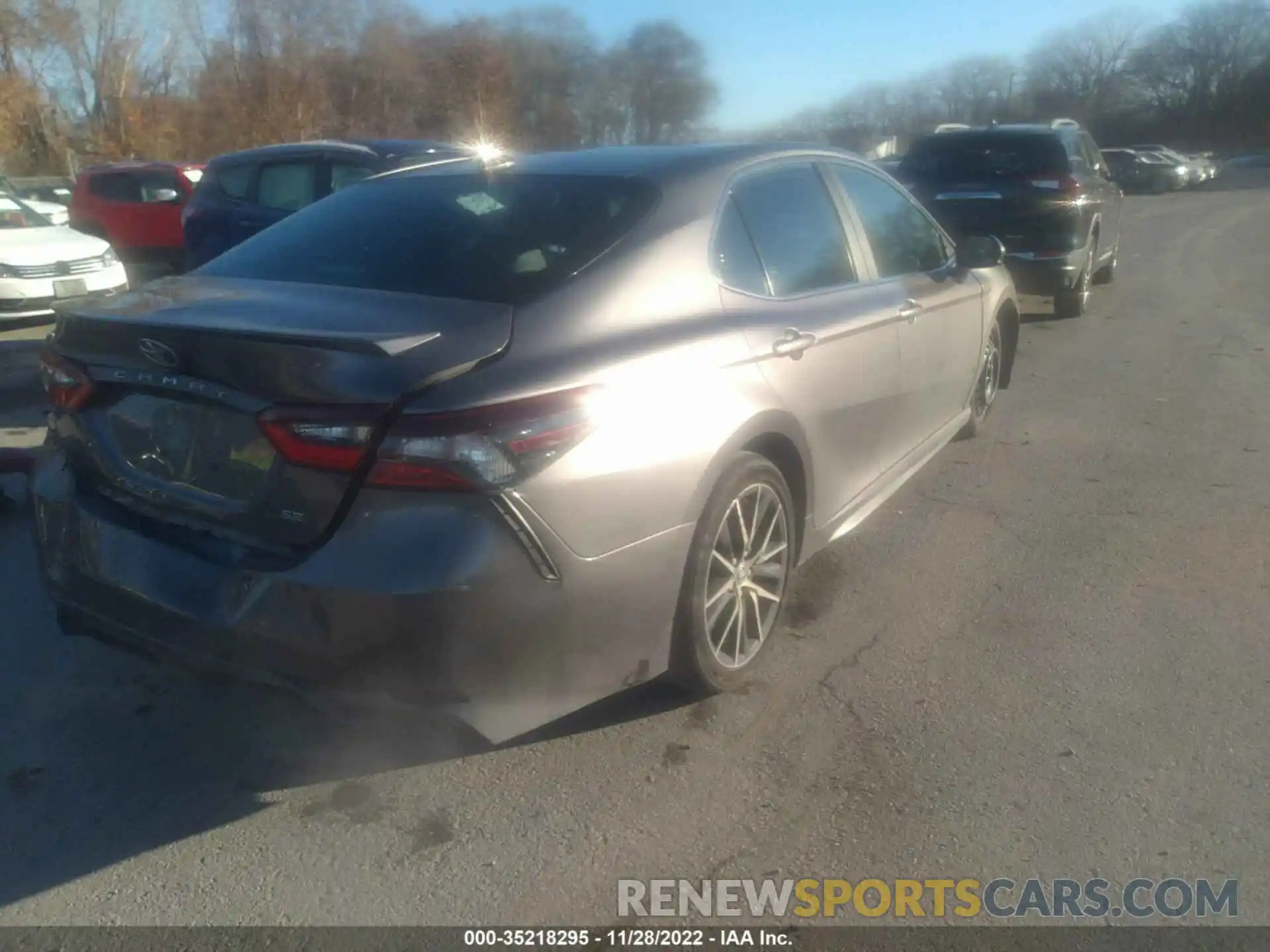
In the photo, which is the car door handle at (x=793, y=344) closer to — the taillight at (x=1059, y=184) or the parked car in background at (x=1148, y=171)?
the taillight at (x=1059, y=184)

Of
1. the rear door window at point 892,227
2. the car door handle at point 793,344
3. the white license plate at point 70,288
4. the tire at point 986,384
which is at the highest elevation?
the rear door window at point 892,227

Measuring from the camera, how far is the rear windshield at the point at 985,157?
10062mm

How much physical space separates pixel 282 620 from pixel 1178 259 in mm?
16598

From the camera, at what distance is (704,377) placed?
124 inches

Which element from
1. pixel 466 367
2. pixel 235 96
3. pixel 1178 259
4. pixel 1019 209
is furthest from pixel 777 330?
pixel 235 96

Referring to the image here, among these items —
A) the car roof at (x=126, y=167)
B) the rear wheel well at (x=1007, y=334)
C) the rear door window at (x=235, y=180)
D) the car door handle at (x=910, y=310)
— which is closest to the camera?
the car door handle at (x=910, y=310)

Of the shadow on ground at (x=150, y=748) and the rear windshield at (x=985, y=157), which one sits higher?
the rear windshield at (x=985, y=157)

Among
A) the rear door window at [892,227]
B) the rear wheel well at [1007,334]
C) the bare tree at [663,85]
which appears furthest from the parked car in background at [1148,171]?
the rear door window at [892,227]

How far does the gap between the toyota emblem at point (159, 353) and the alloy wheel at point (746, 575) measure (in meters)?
1.48

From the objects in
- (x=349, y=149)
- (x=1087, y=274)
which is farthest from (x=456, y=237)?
(x=1087, y=274)

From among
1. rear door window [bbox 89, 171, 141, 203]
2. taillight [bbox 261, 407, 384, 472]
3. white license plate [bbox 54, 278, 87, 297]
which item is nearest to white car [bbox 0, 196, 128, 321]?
white license plate [bbox 54, 278, 87, 297]

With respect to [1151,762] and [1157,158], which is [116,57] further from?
[1151,762]

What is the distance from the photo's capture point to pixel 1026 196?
9766 mm

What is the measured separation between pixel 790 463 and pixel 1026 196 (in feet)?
23.4
